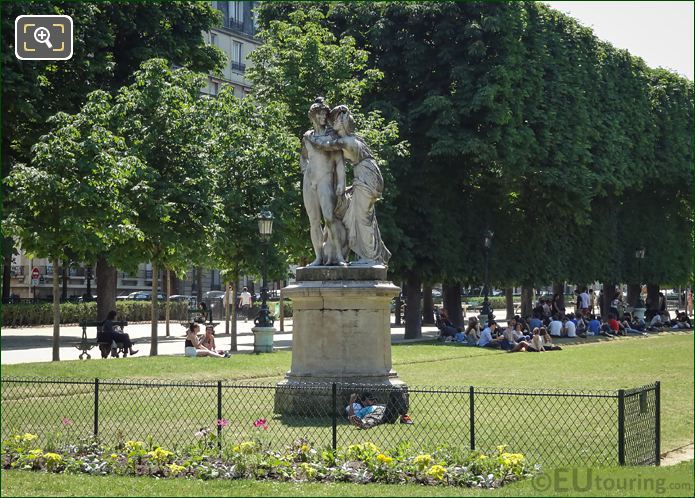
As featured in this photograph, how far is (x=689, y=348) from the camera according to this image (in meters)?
Answer: 36.0

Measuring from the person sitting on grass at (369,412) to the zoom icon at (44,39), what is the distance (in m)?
6.59

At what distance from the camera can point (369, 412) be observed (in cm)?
1625

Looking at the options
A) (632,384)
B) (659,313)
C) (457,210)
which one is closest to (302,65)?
(457,210)

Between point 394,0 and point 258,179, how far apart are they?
1126 cm

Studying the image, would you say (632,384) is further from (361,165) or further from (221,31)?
(221,31)

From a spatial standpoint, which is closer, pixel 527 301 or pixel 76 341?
pixel 76 341

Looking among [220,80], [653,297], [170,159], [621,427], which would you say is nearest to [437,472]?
[621,427]

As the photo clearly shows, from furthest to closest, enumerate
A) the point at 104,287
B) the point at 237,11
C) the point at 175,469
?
1. the point at 237,11
2. the point at 104,287
3. the point at 175,469

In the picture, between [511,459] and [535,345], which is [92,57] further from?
[511,459]

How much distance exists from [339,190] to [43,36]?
6867 mm

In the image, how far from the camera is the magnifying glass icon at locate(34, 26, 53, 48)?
12.3 m

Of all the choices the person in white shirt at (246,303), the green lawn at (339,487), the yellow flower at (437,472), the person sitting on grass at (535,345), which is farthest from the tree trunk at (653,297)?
the yellow flower at (437,472)

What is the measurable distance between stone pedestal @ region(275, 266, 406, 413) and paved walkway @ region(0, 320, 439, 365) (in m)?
11.4

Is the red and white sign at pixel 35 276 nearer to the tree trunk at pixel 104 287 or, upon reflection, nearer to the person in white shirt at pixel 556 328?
the tree trunk at pixel 104 287
